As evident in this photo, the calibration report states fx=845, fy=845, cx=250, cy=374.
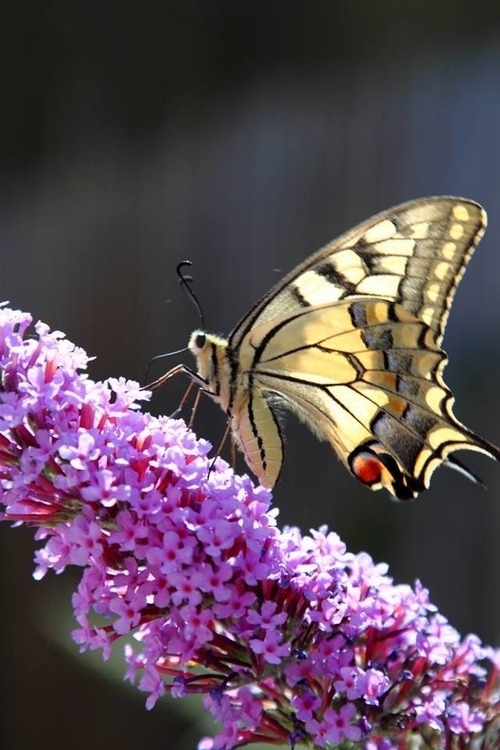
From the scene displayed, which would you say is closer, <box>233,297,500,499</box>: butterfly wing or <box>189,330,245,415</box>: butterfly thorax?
<box>233,297,500,499</box>: butterfly wing

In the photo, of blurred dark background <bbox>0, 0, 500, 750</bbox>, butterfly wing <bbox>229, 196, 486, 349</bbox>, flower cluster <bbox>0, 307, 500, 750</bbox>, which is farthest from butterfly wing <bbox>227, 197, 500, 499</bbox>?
blurred dark background <bbox>0, 0, 500, 750</bbox>

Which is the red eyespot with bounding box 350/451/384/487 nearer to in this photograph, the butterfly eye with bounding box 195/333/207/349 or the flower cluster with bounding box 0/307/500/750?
the flower cluster with bounding box 0/307/500/750

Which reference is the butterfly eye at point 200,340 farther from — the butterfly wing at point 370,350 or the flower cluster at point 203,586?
the flower cluster at point 203,586

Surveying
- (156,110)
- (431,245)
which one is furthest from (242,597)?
(156,110)

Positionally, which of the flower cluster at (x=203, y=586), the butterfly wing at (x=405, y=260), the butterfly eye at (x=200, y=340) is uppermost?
the butterfly wing at (x=405, y=260)

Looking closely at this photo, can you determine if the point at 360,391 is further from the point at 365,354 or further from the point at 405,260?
the point at 405,260

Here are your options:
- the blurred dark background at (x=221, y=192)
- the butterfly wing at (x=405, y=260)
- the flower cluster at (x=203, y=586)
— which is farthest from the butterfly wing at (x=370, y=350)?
the blurred dark background at (x=221, y=192)

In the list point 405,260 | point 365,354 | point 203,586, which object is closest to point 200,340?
point 365,354
